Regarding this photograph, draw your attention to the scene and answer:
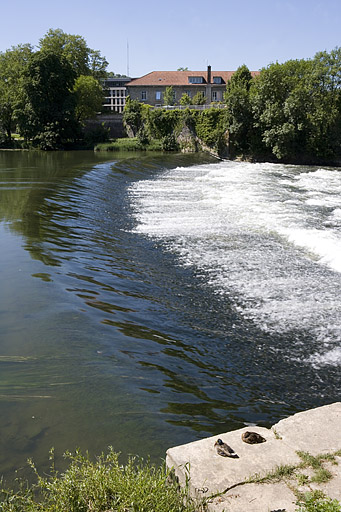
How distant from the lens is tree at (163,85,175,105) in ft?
209

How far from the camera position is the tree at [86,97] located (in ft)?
187

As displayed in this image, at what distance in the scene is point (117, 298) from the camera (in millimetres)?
7277

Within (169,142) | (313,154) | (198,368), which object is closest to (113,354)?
(198,368)

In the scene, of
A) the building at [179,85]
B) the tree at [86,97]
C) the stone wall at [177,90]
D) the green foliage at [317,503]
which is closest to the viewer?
the green foliage at [317,503]

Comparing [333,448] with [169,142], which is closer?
[333,448]

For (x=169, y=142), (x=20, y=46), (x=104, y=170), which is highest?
(x=20, y=46)

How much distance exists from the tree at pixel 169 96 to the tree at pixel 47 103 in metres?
18.1

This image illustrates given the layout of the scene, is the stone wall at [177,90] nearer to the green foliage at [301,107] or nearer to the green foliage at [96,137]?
the green foliage at [96,137]

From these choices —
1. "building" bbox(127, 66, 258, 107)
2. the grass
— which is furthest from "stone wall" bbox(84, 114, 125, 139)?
the grass

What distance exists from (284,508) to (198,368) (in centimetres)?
260

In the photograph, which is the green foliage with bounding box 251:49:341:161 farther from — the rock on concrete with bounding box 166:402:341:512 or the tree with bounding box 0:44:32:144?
the rock on concrete with bounding box 166:402:341:512

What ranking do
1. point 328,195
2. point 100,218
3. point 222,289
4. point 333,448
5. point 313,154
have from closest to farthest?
1. point 333,448
2. point 222,289
3. point 100,218
4. point 328,195
5. point 313,154

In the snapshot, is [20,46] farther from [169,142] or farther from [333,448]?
[333,448]

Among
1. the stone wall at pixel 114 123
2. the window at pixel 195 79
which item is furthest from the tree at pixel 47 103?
the window at pixel 195 79
